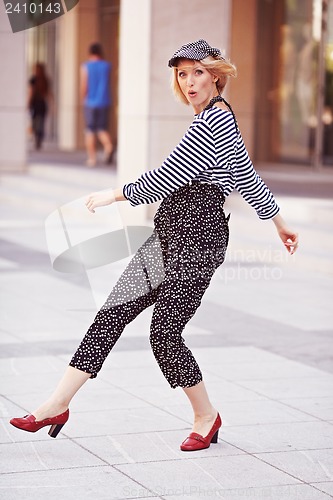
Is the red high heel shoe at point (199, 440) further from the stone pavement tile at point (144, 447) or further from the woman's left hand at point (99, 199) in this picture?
the woman's left hand at point (99, 199)

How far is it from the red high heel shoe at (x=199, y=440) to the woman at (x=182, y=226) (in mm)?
252

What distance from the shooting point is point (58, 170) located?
61.8 ft

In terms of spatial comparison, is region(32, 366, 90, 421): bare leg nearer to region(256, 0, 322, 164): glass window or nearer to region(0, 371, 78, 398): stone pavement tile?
A: region(0, 371, 78, 398): stone pavement tile

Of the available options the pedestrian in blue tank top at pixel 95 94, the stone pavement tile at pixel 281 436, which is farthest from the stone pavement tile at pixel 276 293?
the pedestrian in blue tank top at pixel 95 94

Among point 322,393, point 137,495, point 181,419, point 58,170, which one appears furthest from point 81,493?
point 58,170

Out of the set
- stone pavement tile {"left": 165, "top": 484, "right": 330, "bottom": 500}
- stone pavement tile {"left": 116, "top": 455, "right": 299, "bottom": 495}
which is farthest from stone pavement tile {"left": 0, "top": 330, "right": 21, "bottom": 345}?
stone pavement tile {"left": 165, "top": 484, "right": 330, "bottom": 500}

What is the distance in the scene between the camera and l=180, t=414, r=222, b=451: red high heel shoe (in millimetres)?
5027

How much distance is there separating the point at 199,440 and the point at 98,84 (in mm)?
15589

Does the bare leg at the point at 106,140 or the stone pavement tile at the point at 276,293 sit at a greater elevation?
the bare leg at the point at 106,140

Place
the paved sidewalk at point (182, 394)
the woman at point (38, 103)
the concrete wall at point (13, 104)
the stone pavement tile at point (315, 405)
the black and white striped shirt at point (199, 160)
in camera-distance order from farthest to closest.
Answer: the woman at point (38, 103)
the concrete wall at point (13, 104)
the stone pavement tile at point (315, 405)
the black and white striped shirt at point (199, 160)
the paved sidewalk at point (182, 394)

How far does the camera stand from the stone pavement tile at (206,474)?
4541mm

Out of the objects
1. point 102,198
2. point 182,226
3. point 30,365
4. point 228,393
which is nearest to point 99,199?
point 102,198

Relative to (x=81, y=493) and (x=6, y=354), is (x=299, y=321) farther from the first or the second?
(x=81, y=493)

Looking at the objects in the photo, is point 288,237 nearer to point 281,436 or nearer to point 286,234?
point 286,234
